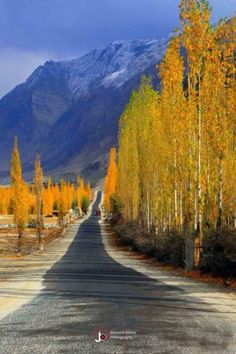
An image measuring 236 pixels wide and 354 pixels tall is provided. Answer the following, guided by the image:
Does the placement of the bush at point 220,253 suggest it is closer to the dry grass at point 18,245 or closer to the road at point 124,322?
the road at point 124,322

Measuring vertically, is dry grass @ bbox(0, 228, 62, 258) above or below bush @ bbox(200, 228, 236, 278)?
below

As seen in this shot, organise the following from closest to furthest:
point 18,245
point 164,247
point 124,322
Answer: point 124,322 < point 164,247 < point 18,245

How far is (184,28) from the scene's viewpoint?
25.4 metres

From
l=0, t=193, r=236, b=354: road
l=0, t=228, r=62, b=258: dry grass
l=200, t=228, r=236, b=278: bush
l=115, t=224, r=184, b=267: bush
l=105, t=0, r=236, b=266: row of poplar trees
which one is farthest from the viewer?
l=0, t=228, r=62, b=258: dry grass

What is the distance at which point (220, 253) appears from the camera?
2095 centimetres

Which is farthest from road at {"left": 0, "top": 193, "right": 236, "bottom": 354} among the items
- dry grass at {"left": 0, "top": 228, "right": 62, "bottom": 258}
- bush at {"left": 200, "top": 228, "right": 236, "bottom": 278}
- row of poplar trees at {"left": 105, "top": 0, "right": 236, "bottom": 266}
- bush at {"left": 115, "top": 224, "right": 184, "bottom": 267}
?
dry grass at {"left": 0, "top": 228, "right": 62, "bottom": 258}

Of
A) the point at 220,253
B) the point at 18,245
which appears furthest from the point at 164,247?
the point at 18,245

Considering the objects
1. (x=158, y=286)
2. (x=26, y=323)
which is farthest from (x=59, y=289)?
(x=26, y=323)

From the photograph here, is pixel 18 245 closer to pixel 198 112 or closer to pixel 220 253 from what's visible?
pixel 198 112

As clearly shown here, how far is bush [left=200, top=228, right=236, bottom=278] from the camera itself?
19859 millimetres

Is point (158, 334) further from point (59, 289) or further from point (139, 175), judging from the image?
point (139, 175)

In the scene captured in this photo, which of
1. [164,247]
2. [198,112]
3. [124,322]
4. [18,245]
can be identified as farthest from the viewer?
[18,245]

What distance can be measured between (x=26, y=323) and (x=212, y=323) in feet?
11.2

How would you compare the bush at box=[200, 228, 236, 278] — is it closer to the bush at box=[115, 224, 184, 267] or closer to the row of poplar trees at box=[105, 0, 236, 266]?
the row of poplar trees at box=[105, 0, 236, 266]
